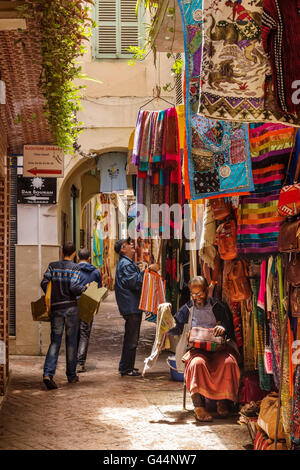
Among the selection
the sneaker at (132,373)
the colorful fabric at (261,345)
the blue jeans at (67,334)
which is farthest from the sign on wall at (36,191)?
the colorful fabric at (261,345)

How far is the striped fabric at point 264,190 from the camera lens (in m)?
5.50

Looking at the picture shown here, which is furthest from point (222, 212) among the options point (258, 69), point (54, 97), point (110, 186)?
point (110, 186)

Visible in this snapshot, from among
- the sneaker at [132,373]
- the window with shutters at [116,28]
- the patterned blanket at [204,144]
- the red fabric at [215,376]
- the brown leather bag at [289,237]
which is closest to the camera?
the brown leather bag at [289,237]

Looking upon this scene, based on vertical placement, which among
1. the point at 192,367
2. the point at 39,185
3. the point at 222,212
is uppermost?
the point at 39,185

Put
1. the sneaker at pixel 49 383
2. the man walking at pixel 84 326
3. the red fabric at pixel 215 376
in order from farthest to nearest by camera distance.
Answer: the man walking at pixel 84 326 < the sneaker at pixel 49 383 < the red fabric at pixel 215 376

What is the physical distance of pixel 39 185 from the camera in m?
12.1

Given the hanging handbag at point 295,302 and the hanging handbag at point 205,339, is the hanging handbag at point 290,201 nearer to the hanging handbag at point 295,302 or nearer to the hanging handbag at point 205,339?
the hanging handbag at point 295,302

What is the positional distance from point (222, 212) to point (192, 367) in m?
1.67

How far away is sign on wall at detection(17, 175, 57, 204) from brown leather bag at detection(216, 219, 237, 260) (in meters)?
5.95

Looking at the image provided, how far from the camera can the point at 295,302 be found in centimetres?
486

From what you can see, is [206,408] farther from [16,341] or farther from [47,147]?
[16,341]

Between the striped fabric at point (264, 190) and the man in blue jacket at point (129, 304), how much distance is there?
4.11 m
